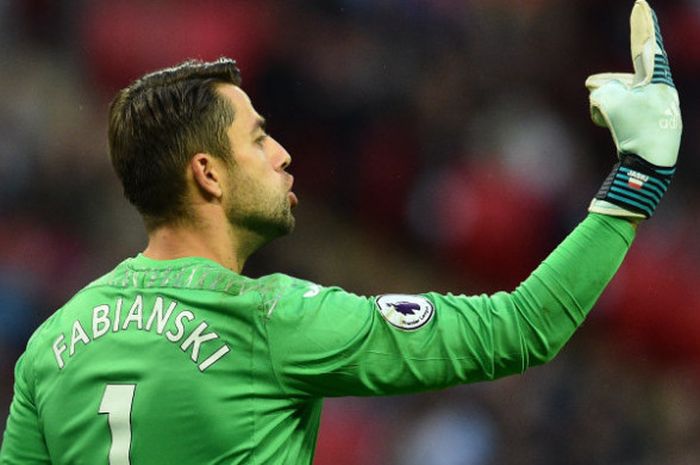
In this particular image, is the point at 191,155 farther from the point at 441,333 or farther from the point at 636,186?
the point at 636,186

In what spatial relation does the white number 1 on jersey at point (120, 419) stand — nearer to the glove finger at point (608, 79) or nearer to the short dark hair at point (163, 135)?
the short dark hair at point (163, 135)

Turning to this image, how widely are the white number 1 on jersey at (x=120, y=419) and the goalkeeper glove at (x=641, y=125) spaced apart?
863 mm

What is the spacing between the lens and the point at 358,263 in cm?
458

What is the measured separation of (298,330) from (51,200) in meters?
3.02

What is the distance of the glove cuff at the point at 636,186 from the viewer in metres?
1.80

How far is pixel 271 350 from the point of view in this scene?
1.77 metres

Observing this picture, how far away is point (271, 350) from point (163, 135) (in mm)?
457

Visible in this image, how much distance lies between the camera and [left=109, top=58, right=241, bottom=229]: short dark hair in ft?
6.33

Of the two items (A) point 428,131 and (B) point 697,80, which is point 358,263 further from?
(B) point 697,80

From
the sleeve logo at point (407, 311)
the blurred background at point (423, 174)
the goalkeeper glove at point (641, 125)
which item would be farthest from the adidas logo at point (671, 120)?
the blurred background at point (423, 174)

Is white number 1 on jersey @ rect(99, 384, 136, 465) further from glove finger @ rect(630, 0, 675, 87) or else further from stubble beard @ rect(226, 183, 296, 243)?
glove finger @ rect(630, 0, 675, 87)

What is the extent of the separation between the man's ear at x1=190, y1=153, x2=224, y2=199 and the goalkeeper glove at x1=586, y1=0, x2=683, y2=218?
67 cm

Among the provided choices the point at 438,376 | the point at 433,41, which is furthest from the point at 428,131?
the point at 438,376

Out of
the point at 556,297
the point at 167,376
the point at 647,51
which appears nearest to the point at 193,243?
the point at 167,376
